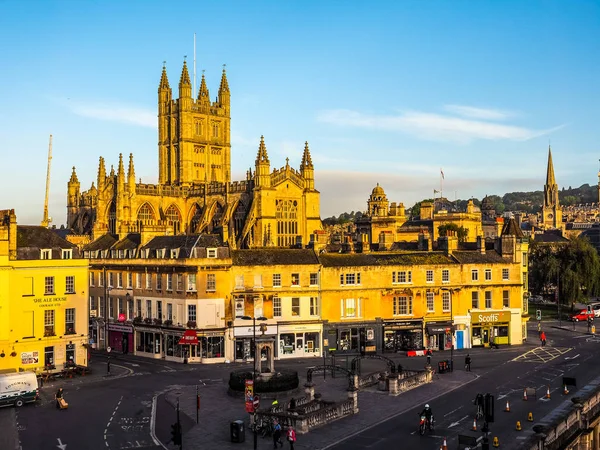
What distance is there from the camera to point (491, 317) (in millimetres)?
70375

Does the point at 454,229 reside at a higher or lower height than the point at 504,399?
higher

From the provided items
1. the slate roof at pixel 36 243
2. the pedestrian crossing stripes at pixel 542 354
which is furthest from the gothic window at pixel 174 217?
the pedestrian crossing stripes at pixel 542 354

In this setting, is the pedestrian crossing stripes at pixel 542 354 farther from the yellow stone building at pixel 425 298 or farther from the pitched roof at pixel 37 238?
the pitched roof at pixel 37 238

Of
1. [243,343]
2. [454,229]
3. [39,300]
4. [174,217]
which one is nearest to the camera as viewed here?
[39,300]

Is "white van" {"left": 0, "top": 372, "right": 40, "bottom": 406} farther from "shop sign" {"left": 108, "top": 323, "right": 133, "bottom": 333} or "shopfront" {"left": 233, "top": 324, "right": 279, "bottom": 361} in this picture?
"shop sign" {"left": 108, "top": 323, "right": 133, "bottom": 333}

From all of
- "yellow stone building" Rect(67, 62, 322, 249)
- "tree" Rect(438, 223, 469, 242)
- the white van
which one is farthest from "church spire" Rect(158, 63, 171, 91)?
the white van

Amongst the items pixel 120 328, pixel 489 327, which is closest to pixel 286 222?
pixel 120 328

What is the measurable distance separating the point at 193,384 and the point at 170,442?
15.5m

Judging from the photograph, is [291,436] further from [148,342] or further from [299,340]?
A: [148,342]

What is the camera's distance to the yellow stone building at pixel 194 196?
105438mm

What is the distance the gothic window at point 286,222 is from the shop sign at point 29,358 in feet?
182

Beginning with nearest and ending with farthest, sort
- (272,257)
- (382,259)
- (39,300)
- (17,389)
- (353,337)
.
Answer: (17,389), (39,300), (272,257), (353,337), (382,259)

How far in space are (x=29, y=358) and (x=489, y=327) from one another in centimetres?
4144

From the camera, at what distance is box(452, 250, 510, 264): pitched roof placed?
7088 centimetres
